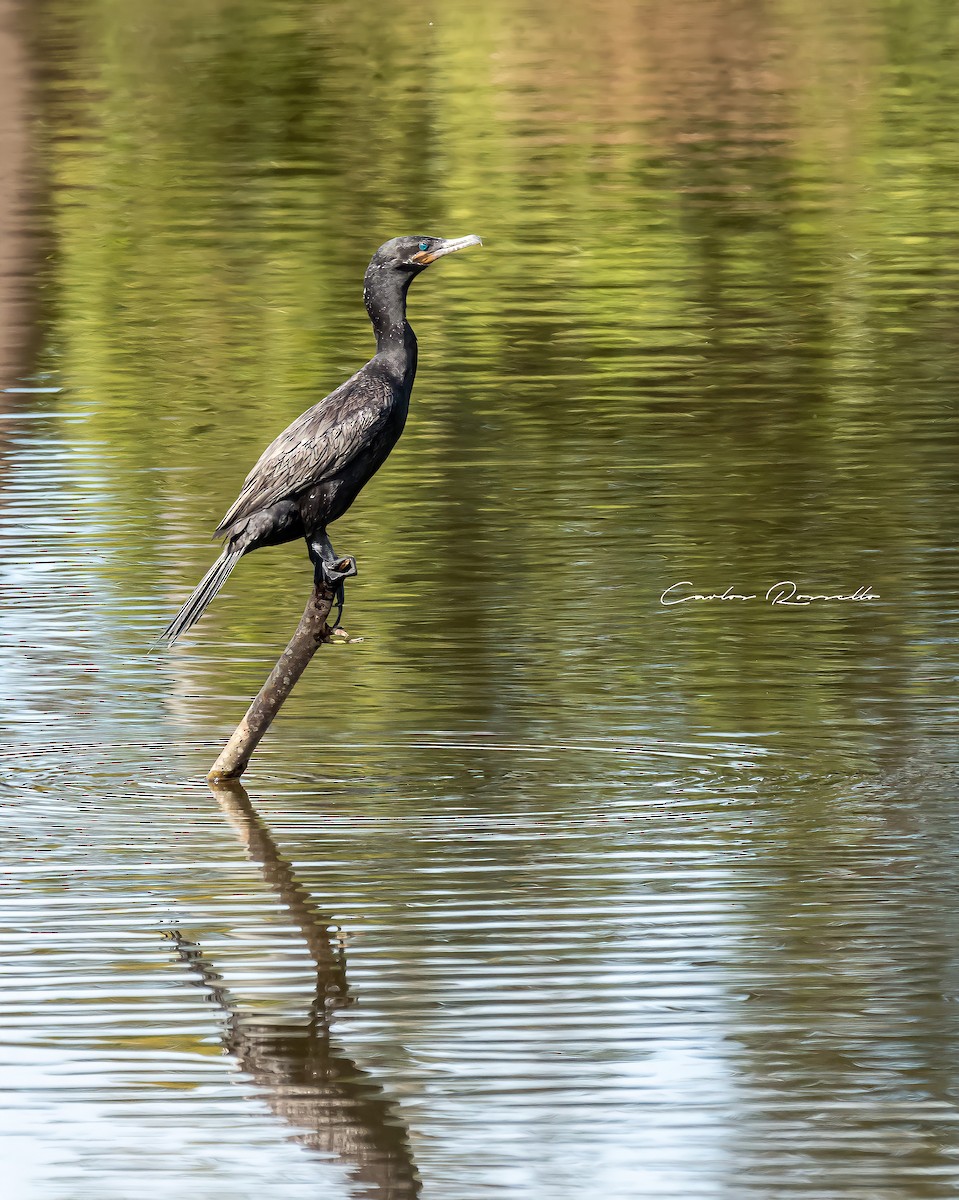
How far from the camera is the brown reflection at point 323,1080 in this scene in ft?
19.9

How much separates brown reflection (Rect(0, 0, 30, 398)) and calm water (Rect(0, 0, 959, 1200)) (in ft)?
0.48

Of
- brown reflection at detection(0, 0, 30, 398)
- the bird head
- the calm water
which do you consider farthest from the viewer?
brown reflection at detection(0, 0, 30, 398)

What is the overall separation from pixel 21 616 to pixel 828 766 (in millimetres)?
4020

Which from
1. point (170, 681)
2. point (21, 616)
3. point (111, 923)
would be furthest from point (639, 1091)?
point (21, 616)

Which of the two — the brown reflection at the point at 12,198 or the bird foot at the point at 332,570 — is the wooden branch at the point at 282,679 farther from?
the brown reflection at the point at 12,198

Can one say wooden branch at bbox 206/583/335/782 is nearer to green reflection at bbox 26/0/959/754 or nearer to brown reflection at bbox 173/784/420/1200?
green reflection at bbox 26/0/959/754

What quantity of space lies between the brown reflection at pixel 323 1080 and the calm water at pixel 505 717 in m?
0.02

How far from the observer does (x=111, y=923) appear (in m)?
7.84

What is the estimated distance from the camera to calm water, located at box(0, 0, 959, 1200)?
6363 mm

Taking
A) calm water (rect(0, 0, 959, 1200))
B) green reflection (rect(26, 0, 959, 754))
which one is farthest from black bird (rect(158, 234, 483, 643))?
green reflection (rect(26, 0, 959, 754))

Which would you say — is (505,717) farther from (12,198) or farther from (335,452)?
(12,198)

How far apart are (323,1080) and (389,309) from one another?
124 inches

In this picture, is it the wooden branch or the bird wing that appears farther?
the wooden branch

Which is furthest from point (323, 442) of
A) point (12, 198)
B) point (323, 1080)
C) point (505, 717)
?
point (12, 198)
